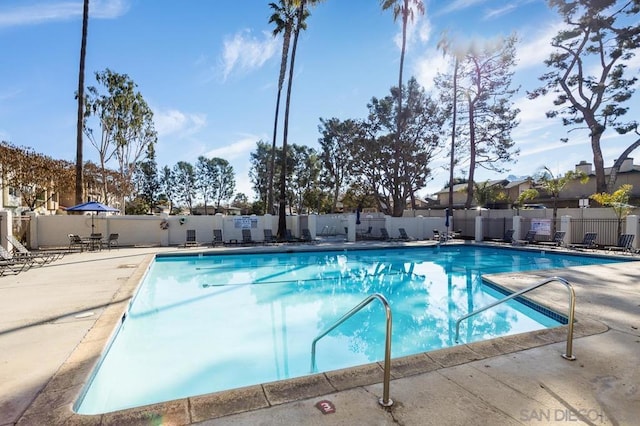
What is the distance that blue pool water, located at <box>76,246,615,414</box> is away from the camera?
15.5ft

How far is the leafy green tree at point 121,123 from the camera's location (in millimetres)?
26016

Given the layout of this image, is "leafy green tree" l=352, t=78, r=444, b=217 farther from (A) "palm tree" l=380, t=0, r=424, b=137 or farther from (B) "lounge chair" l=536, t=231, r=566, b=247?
(B) "lounge chair" l=536, t=231, r=566, b=247

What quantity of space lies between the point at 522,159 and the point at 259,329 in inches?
1014

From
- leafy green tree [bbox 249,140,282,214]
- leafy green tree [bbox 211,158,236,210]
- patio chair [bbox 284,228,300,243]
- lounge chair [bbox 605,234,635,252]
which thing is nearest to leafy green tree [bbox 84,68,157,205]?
leafy green tree [bbox 249,140,282,214]

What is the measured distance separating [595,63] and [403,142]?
13.5 meters

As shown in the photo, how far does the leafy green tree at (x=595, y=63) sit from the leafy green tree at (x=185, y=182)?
153ft

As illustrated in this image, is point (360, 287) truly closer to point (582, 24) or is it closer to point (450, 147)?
point (450, 147)

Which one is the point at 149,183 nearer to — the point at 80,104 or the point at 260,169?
the point at 260,169

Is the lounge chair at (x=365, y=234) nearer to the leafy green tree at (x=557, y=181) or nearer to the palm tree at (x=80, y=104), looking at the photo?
the leafy green tree at (x=557, y=181)

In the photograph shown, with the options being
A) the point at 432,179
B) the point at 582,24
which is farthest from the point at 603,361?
the point at 582,24

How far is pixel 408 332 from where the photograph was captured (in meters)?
6.66

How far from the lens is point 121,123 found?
90.6 feet

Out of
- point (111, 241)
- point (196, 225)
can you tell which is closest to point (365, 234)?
point (196, 225)

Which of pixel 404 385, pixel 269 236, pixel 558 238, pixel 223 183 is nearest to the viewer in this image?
pixel 404 385
